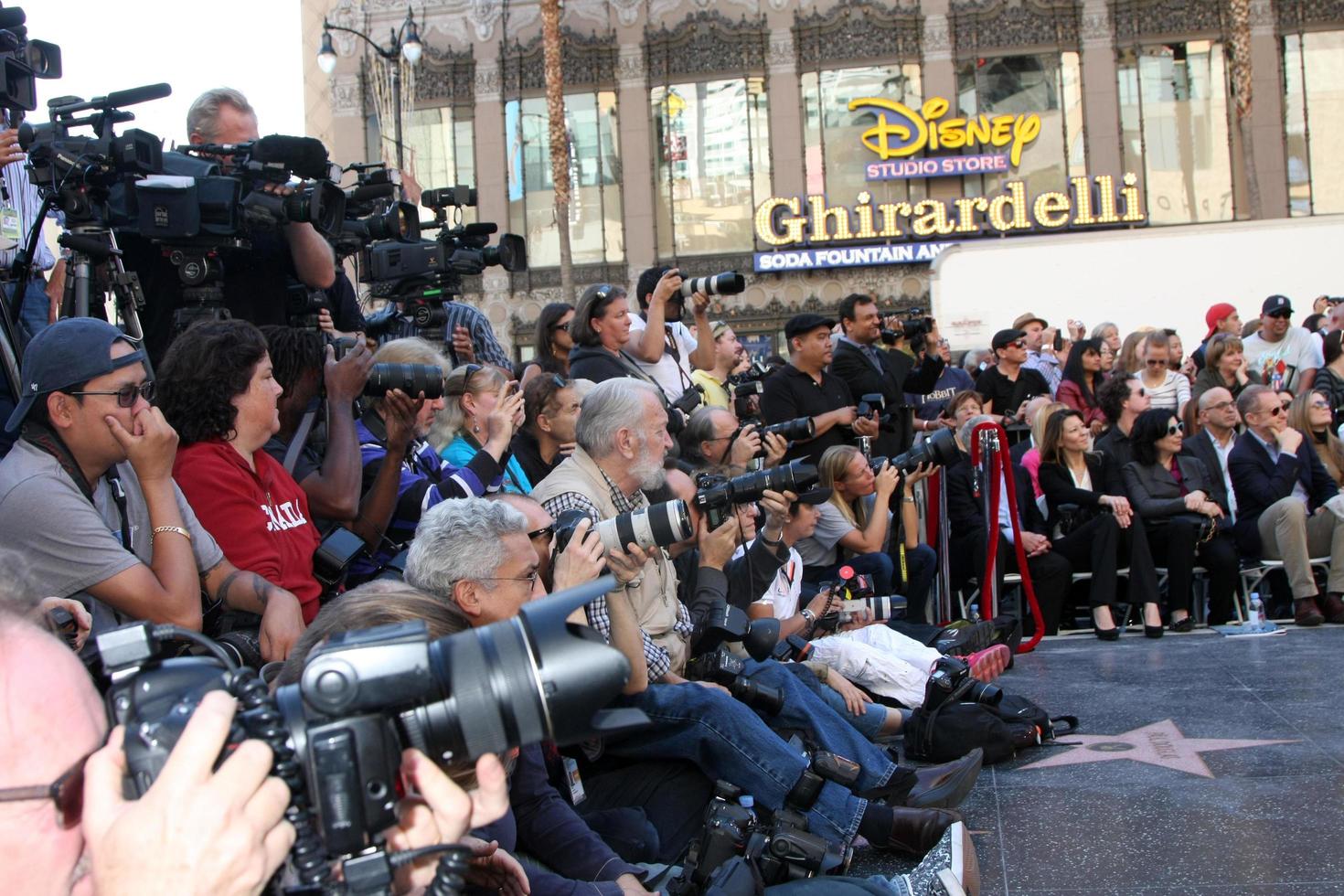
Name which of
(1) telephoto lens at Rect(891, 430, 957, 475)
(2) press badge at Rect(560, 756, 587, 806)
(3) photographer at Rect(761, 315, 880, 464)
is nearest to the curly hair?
(2) press badge at Rect(560, 756, 587, 806)

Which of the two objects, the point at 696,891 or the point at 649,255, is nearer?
the point at 696,891

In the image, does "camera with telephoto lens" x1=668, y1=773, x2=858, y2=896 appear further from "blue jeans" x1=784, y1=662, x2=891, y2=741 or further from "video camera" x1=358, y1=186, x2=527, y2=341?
"video camera" x1=358, y1=186, x2=527, y2=341

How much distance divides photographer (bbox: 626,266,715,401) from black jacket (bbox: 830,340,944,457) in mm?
1100

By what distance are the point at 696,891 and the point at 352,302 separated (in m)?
3.30

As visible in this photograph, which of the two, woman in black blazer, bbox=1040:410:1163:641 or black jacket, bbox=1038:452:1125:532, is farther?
black jacket, bbox=1038:452:1125:532

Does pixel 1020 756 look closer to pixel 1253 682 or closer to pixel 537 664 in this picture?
pixel 1253 682

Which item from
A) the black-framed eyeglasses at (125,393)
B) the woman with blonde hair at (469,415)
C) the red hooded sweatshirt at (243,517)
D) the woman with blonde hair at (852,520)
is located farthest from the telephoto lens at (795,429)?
the black-framed eyeglasses at (125,393)

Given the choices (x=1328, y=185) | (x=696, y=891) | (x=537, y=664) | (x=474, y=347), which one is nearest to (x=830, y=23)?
(x=1328, y=185)

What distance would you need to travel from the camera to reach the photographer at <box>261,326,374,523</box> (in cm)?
449

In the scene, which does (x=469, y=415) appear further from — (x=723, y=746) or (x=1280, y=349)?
(x=1280, y=349)

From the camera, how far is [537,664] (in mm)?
1562

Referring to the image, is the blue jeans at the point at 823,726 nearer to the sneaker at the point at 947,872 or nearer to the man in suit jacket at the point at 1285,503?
the sneaker at the point at 947,872

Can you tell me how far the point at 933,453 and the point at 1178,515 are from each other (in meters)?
2.62

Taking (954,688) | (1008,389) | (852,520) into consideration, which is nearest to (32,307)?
(954,688)
